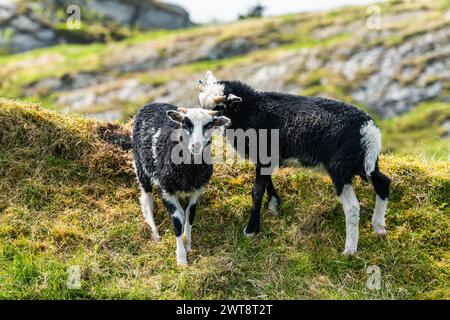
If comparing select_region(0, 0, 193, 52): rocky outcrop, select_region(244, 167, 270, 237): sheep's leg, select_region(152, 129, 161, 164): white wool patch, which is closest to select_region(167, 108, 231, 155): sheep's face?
select_region(152, 129, 161, 164): white wool patch

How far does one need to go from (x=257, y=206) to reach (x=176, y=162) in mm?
1408

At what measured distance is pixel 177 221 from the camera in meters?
7.38

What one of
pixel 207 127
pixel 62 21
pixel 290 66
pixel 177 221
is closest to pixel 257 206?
pixel 177 221

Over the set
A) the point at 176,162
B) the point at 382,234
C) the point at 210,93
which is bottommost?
the point at 382,234

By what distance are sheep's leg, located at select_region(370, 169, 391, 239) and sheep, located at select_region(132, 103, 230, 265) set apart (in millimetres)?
2207

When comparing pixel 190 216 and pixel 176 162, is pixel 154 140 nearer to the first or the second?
pixel 176 162

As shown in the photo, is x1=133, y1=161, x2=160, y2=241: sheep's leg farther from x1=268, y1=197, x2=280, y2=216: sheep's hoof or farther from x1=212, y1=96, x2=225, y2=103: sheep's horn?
x1=268, y1=197, x2=280, y2=216: sheep's hoof

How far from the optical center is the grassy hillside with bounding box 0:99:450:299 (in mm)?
6840

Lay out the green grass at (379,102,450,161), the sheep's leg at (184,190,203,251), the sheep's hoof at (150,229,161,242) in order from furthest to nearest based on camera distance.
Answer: the green grass at (379,102,450,161)
the sheep's hoof at (150,229,161,242)
the sheep's leg at (184,190,203,251)

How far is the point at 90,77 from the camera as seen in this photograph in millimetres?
44125

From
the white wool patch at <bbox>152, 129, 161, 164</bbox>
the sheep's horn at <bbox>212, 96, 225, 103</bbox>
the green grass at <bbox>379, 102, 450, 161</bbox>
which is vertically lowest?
the green grass at <bbox>379, 102, 450, 161</bbox>

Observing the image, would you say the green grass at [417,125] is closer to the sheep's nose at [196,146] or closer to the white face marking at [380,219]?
A: the white face marking at [380,219]
